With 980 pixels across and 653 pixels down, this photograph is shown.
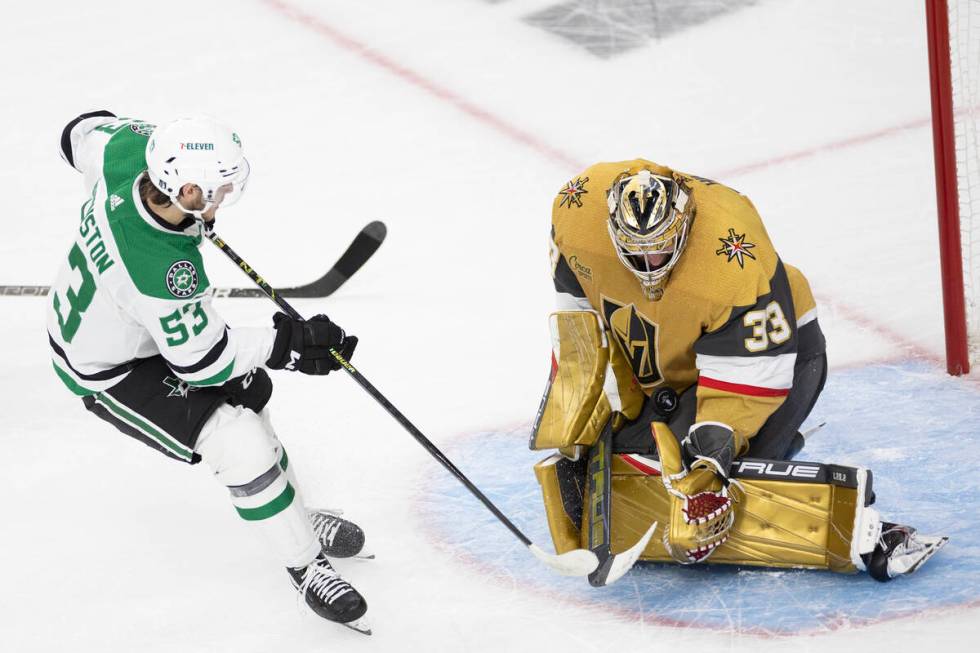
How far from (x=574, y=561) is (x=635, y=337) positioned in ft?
1.62

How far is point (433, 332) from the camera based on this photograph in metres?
4.28

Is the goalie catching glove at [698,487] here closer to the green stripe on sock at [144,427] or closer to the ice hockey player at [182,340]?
the ice hockey player at [182,340]

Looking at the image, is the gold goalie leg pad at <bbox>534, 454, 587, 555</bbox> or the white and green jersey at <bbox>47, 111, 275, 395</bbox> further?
the gold goalie leg pad at <bbox>534, 454, 587, 555</bbox>

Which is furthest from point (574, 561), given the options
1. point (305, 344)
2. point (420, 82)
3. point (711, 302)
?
point (420, 82)

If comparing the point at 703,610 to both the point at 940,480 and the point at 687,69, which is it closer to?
the point at 940,480

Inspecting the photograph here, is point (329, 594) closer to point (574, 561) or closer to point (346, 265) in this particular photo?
point (574, 561)

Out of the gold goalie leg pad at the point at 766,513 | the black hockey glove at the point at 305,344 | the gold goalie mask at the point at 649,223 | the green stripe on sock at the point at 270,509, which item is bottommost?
the gold goalie leg pad at the point at 766,513

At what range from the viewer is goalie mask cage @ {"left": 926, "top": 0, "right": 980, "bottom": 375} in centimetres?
370

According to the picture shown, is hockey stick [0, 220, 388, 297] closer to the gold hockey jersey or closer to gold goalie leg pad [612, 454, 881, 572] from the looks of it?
the gold hockey jersey

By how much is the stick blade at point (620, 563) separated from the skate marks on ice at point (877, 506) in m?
0.07

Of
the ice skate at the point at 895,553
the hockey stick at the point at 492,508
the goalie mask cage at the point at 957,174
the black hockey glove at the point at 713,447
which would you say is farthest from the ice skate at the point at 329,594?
the goalie mask cage at the point at 957,174

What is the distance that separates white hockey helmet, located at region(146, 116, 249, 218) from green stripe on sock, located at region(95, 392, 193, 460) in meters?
0.48

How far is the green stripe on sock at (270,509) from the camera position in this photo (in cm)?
300

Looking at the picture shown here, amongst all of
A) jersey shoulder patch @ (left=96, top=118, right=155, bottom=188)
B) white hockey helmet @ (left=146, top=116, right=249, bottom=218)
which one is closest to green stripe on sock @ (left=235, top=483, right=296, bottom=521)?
white hockey helmet @ (left=146, top=116, right=249, bottom=218)
